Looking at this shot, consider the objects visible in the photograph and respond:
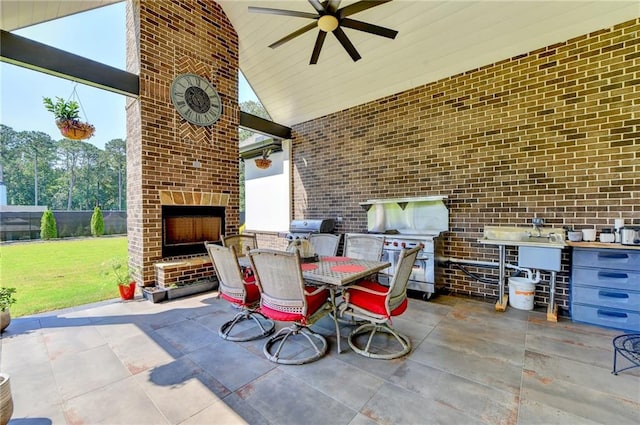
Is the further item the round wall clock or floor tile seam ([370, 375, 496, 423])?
the round wall clock

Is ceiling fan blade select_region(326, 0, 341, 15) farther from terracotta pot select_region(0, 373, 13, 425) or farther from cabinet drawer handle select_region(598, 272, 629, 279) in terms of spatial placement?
cabinet drawer handle select_region(598, 272, 629, 279)

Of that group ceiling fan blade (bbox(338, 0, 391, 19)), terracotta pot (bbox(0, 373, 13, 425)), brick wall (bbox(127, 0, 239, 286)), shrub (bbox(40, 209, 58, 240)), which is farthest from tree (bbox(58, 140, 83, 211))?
ceiling fan blade (bbox(338, 0, 391, 19))

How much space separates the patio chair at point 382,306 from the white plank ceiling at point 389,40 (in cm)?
333

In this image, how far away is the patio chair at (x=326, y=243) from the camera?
12.0 feet

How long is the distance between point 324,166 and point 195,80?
2878 millimetres

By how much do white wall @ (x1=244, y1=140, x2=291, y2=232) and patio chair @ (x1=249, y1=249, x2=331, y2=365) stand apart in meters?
4.18

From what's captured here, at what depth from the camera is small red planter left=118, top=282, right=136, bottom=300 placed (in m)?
3.72

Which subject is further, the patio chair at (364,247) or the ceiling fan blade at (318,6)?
the patio chair at (364,247)

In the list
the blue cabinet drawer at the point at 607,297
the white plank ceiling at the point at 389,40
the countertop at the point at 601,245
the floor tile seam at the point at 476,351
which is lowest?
the floor tile seam at the point at 476,351

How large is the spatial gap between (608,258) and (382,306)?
2.61 meters

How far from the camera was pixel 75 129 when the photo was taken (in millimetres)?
3217

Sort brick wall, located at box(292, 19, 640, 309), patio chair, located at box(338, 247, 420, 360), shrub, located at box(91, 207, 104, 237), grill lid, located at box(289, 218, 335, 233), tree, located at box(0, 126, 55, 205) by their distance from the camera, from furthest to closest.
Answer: tree, located at box(0, 126, 55, 205)
shrub, located at box(91, 207, 104, 237)
grill lid, located at box(289, 218, 335, 233)
brick wall, located at box(292, 19, 640, 309)
patio chair, located at box(338, 247, 420, 360)

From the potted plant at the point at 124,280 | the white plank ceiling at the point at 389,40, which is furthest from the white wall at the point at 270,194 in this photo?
the potted plant at the point at 124,280

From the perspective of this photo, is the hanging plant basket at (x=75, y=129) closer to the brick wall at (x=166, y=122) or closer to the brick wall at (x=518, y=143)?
the brick wall at (x=166, y=122)
